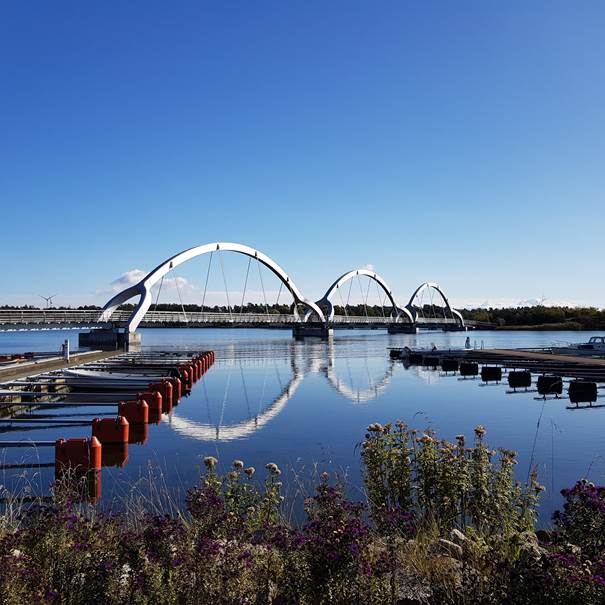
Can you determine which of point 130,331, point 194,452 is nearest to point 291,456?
point 194,452

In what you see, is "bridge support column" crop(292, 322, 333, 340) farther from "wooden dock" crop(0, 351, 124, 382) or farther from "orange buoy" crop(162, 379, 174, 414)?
"orange buoy" crop(162, 379, 174, 414)

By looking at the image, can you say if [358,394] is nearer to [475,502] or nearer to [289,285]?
[475,502]

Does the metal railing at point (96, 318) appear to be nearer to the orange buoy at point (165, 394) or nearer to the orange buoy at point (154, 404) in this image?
the orange buoy at point (165, 394)

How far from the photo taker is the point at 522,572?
164 inches

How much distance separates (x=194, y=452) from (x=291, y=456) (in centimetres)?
282

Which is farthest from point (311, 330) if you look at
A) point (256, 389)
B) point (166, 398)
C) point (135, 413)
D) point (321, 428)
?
point (135, 413)

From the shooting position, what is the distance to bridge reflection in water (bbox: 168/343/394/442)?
21.4m

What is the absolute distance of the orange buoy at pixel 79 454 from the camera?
477 inches

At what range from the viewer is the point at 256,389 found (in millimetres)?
33469

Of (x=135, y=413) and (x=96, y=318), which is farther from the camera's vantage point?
(x=96, y=318)

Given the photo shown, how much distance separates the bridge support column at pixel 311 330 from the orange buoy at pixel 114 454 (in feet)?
323

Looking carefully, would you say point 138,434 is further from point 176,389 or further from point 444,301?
point 444,301

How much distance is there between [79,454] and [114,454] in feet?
12.2

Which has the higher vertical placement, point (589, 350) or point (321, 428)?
point (589, 350)
